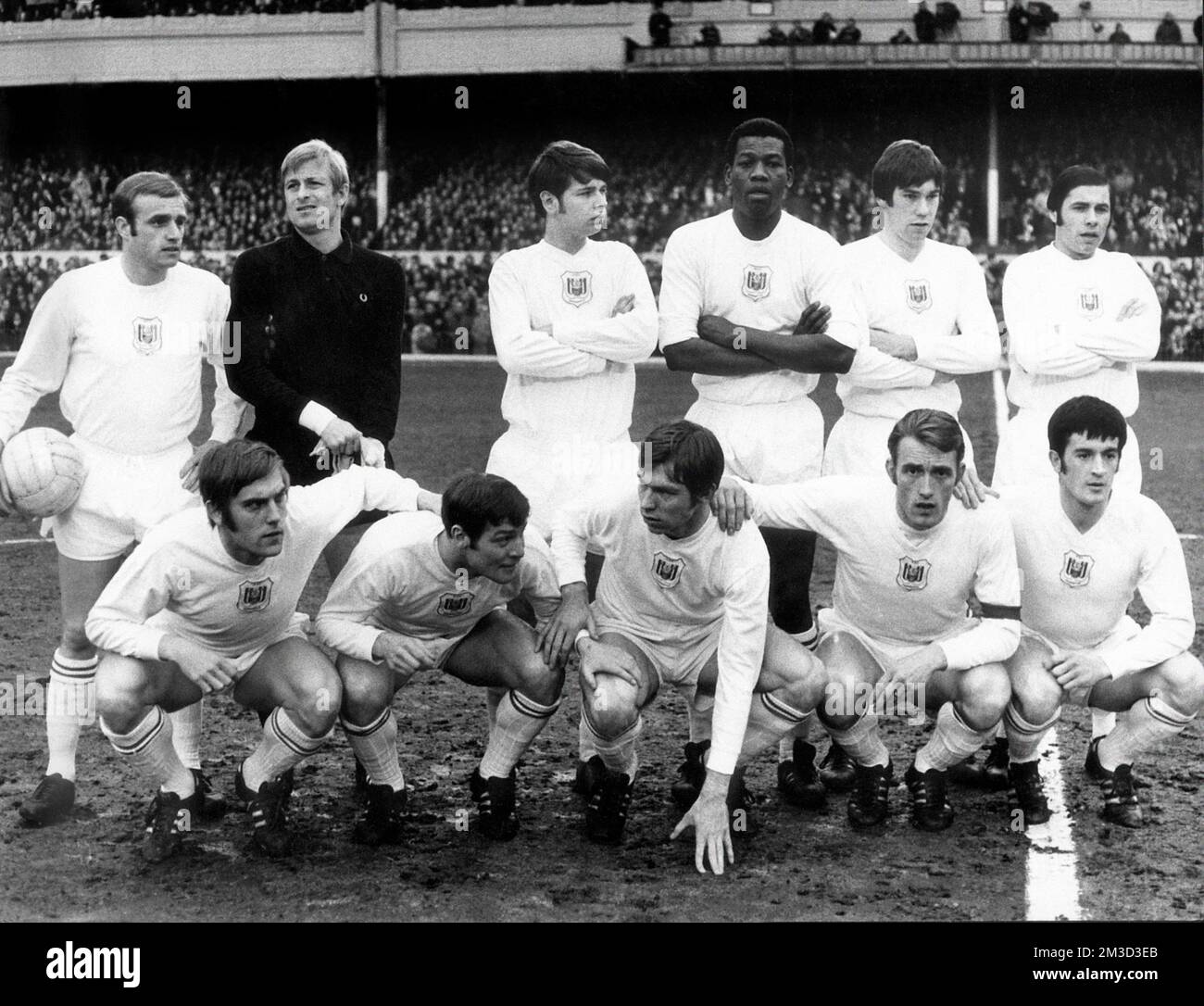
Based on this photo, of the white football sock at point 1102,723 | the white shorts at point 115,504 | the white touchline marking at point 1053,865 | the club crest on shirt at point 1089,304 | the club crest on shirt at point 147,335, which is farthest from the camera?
the club crest on shirt at point 1089,304

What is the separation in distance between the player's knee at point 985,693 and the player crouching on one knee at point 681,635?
48 cm

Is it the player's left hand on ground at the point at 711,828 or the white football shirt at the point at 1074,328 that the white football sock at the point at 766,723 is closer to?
the player's left hand on ground at the point at 711,828

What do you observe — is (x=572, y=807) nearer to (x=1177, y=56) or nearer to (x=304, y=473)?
(x=304, y=473)

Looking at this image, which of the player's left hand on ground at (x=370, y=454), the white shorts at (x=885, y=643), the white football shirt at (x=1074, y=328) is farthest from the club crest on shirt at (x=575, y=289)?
the white football shirt at (x=1074, y=328)

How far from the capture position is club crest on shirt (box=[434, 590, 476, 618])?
5.05 metres

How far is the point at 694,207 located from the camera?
89.5 ft

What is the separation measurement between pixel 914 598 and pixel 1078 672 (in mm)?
575

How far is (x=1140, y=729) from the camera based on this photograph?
17.1ft

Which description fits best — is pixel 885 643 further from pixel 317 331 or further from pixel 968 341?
pixel 317 331

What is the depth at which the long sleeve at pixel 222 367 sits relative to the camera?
5457mm

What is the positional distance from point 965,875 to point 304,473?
8.73 feet

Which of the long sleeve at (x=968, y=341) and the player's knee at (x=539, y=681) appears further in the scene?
the long sleeve at (x=968, y=341)

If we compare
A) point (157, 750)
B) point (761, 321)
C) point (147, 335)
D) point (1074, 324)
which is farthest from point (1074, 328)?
point (157, 750)

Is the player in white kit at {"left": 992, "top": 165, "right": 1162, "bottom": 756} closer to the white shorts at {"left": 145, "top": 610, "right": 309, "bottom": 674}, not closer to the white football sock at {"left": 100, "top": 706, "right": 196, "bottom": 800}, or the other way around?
the white shorts at {"left": 145, "top": 610, "right": 309, "bottom": 674}
